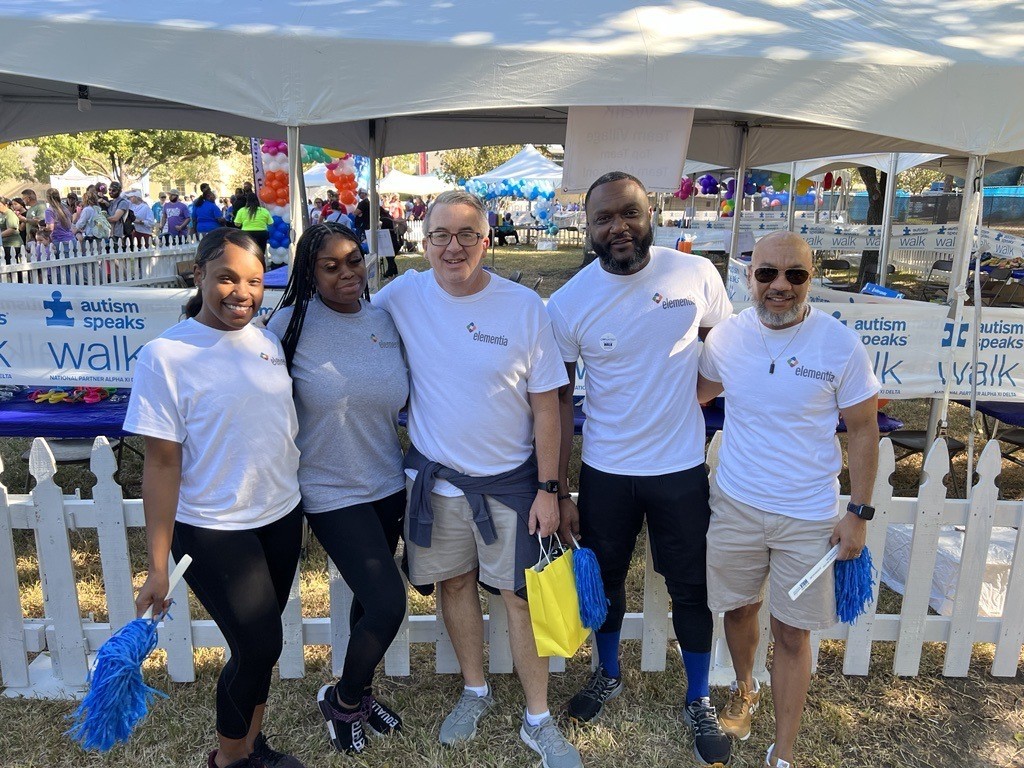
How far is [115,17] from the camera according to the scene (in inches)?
137

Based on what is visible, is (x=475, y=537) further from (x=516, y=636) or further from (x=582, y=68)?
(x=582, y=68)

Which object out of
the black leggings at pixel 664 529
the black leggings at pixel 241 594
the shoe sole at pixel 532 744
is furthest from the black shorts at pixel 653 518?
the black leggings at pixel 241 594

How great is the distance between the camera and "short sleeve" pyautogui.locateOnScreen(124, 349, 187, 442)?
201 centimetres

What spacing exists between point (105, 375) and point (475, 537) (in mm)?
2586

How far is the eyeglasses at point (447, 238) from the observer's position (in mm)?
2291

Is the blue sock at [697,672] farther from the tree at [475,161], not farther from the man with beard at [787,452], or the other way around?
the tree at [475,161]

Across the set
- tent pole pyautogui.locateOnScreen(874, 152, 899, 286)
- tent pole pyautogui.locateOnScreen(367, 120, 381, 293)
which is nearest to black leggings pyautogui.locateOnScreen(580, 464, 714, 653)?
tent pole pyautogui.locateOnScreen(367, 120, 381, 293)

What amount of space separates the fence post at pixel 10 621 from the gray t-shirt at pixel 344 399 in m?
1.35

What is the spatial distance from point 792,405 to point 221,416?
164 centimetres

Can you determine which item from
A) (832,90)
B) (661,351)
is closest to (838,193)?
(832,90)

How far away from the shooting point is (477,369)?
233 centimetres

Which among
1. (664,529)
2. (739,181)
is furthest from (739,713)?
(739,181)

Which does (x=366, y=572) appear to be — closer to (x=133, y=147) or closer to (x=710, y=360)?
(x=710, y=360)

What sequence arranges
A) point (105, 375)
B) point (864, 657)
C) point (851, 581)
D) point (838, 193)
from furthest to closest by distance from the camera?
point (838, 193), point (105, 375), point (864, 657), point (851, 581)
